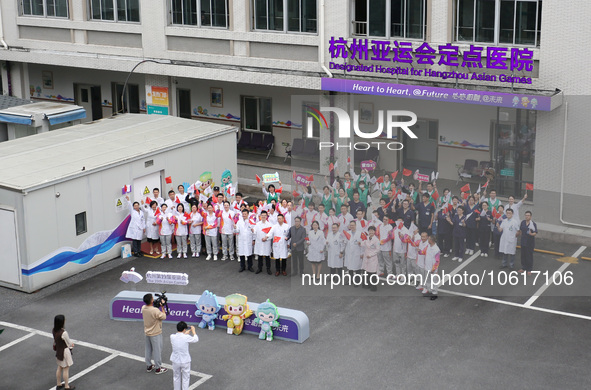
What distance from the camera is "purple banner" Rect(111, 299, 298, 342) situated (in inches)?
659

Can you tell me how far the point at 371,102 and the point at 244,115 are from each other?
5.66 m

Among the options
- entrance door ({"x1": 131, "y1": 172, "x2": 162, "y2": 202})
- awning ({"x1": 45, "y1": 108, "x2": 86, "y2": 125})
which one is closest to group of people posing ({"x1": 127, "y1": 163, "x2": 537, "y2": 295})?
entrance door ({"x1": 131, "y1": 172, "x2": 162, "y2": 202})

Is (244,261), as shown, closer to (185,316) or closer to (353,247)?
(353,247)

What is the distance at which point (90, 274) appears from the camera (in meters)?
20.8

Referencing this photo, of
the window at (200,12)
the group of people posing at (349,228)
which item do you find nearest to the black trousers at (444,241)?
the group of people posing at (349,228)

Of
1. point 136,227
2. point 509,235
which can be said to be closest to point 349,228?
point 509,235

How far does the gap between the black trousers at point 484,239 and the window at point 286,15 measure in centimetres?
882

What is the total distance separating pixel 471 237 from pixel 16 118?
14885 millimetres

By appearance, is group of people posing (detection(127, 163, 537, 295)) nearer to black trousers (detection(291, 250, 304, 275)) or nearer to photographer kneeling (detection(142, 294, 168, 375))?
black trousers (detection(291, 250, 304, 275))

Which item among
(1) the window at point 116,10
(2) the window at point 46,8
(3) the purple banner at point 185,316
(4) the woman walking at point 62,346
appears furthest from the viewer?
(2) the window at point 46,8

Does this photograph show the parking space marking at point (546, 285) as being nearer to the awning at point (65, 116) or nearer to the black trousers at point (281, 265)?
the black trousers at point (281, 265)

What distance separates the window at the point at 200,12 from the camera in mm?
27656

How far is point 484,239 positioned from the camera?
20719 millimetres

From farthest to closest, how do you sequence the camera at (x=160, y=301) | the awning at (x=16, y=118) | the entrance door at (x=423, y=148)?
the awning at (x=16, y=118) → the entrance door at (x=423, y=148) → the camera at (x=160, y=301)
